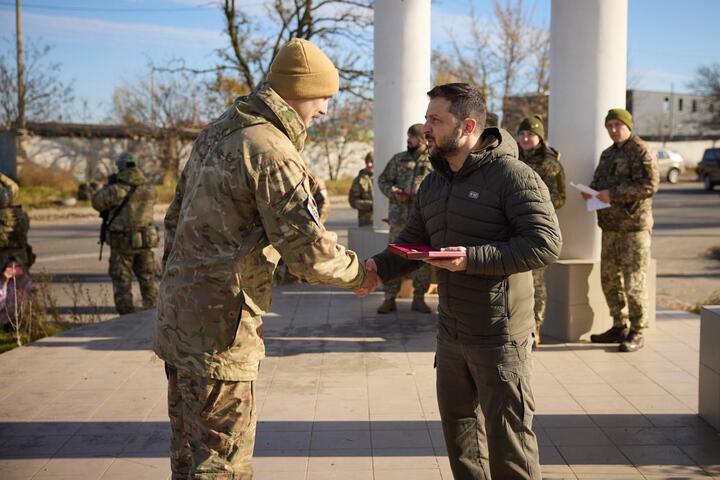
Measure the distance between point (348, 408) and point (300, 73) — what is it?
3071 mm

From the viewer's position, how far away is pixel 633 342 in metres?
7.18

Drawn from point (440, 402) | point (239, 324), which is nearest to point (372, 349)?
point (440, 402)

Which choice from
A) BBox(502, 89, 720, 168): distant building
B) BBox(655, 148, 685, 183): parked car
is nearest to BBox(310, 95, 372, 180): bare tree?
BBox(655, 148, 685, 183): parked car

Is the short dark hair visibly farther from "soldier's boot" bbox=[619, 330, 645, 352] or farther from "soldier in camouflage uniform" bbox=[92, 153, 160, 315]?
"soldier in camouflage uniform" bbox=[92, 153, 160, 315]

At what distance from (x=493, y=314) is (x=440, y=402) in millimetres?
521

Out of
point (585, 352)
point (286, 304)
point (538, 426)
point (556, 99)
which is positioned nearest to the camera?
point (538, 426)

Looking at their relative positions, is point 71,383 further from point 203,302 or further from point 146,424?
point 203,302

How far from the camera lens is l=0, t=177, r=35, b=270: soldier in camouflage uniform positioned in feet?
28.8

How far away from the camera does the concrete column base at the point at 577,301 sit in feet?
24.8

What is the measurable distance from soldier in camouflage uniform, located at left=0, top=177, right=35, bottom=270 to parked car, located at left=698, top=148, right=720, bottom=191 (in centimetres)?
3281

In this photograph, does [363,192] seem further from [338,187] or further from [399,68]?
[338,187]

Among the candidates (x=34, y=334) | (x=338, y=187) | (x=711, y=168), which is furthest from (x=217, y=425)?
(x=711, y=168)

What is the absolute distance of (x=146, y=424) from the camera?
17.6 ft

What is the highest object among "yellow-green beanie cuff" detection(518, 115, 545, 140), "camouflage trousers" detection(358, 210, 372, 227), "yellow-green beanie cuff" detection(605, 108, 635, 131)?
"yellow-green beanie cuff" detection(605, 108, 635, 131)
